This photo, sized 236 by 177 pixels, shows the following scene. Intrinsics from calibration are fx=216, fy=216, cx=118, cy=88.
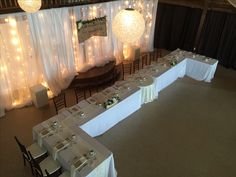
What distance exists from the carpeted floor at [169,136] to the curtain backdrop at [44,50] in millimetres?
657

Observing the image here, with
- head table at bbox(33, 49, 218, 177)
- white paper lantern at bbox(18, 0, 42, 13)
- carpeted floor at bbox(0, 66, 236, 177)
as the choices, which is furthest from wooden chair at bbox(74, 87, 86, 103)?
white paper lantern at bbox(18, 0, 42, 13)

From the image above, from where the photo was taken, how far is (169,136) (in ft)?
17.6

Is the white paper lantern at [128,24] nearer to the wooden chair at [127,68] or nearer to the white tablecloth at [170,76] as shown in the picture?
the white tablecloth at [170,76]

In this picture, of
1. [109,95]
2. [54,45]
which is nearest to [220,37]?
[109,95]

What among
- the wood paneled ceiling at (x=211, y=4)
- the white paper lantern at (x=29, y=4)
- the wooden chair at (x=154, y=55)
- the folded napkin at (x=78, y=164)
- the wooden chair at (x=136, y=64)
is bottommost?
the wooden chair at (x=136, y=64)

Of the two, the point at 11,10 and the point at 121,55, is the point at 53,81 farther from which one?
the point at 121,55

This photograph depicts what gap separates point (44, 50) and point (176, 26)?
6.09 meters

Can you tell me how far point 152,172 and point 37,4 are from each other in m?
4.00

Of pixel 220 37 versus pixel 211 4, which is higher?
pixel 211 4

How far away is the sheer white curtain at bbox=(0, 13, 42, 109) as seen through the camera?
5.42 metres

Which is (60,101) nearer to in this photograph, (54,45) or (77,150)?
(54,45)

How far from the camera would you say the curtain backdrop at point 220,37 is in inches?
324

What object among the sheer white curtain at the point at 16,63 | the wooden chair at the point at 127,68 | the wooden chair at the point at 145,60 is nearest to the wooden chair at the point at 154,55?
the wooden chair at the point at 145,60

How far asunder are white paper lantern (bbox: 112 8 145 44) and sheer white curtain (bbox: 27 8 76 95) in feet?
9.67
